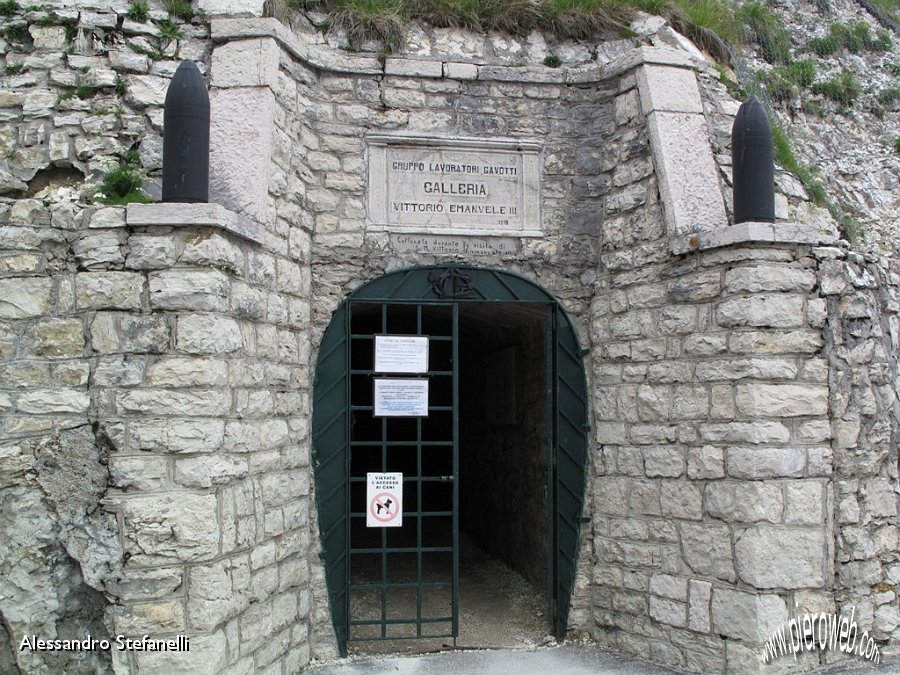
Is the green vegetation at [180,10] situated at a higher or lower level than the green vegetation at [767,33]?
lower

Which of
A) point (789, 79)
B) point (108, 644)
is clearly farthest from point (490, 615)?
point (789, 79)

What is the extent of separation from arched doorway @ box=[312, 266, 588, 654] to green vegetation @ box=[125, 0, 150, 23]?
2138mm

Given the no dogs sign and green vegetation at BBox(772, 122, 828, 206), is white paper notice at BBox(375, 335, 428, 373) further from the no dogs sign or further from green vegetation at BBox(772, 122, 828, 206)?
green vegetation at BBox(772, 122, 828, 206)

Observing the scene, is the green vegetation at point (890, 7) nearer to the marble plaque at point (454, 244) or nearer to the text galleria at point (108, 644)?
the marble plaque at point (454, 244)

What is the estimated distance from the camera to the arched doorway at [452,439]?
5.09 meters

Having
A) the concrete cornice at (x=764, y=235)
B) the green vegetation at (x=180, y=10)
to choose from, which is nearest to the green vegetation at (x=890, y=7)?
the concrete cornice at (x=764, y=235)

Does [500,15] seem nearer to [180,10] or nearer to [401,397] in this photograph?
[180,10]

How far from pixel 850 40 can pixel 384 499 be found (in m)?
7.02

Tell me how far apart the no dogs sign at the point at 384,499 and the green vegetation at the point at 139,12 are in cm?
317

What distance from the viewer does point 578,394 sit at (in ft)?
17.7

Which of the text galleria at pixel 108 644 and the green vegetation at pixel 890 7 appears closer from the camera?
the text galleria at pixel 108 644

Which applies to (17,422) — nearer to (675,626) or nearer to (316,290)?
(316,290)

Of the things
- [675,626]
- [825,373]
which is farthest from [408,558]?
[825,373]

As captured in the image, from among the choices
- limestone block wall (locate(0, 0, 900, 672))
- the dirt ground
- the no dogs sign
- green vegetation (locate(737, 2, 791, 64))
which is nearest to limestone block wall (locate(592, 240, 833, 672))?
limestone block wall (locate(0, 0, 900, 672))
